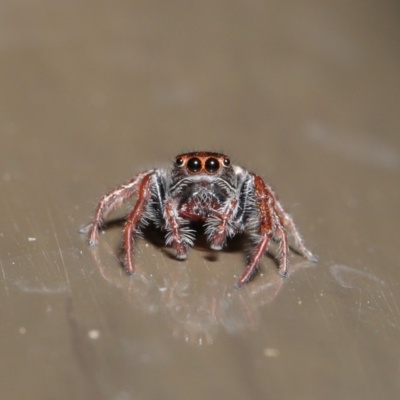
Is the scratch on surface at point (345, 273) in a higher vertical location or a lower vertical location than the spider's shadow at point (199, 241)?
lower

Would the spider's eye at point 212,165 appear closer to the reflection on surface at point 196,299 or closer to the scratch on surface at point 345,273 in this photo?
the reflection on surface at point 196,299

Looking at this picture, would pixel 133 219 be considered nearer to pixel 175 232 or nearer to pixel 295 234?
pixel 175 232

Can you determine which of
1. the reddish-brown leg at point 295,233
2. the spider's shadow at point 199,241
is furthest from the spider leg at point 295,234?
the spider's shadow at point 199,241

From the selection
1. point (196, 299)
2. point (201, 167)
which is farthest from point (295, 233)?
point (196, 299)

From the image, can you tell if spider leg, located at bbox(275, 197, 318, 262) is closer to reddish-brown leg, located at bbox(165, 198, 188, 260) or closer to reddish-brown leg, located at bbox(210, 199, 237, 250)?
reddish-brown leg, located at bbox(210, 199, 237, 250)

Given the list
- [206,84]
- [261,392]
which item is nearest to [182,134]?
[206,84]

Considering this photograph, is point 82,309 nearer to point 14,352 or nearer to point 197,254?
point 14,352
